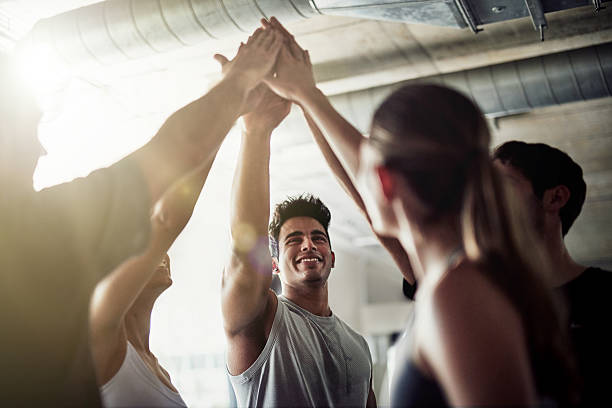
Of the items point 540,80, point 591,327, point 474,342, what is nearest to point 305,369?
point 591,327

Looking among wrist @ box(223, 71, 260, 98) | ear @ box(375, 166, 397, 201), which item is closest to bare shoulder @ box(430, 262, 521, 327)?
ear @ box(375, 166, 397, 201)

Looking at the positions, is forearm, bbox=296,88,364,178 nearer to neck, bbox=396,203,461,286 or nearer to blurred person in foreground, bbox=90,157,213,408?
blurred person in foreground, bbox=90,157,213,408

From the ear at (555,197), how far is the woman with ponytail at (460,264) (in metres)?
0.72

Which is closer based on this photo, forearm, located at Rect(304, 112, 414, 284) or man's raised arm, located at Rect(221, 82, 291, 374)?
forearm, located at Rect(304, 112, 414, 284)

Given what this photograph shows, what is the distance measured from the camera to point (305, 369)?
186 cm

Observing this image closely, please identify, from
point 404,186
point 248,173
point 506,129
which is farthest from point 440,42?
point 404,186

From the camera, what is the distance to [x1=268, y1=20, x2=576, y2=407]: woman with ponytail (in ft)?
2.29

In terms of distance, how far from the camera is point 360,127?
430 cm

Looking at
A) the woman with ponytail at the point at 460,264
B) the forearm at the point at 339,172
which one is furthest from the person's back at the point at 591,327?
the forearm at the point at 339,172

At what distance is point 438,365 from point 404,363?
10cm

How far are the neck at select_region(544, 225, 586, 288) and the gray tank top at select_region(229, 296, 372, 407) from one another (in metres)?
0.82

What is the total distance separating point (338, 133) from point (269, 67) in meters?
0.34

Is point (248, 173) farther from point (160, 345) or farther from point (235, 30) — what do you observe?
point (160, 345)

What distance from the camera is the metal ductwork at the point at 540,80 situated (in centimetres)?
343
